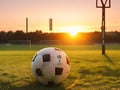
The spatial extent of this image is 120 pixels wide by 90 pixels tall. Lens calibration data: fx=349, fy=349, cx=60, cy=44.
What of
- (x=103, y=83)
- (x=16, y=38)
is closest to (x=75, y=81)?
(x=103, y=83)

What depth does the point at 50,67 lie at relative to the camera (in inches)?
338

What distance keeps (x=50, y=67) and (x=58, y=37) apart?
207ft

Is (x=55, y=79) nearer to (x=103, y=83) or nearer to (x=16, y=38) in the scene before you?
(x=103, y=83)

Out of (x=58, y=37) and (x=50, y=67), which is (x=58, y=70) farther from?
(x=58, y=37)

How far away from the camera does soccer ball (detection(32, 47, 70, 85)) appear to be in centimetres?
860

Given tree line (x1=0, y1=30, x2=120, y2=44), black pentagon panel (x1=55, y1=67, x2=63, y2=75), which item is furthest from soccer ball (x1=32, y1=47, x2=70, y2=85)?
tree line (x1=0, y1=30, x2=120, y2=44)

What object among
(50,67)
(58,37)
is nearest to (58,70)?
(50,67)

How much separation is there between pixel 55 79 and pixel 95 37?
2369 inches

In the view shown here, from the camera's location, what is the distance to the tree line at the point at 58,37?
67.2 metres

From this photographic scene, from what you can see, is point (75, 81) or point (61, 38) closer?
point (75, 81)

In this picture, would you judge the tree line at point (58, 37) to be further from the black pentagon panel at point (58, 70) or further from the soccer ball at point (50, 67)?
the black pentagon panel at point (58, 70)

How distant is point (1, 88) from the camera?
27.8 ft

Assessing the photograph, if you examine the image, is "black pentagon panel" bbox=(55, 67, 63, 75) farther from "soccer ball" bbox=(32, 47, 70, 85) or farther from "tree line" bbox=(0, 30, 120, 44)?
"tree line" bbox=(0, 30, 120, 44)

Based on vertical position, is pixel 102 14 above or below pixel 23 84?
above
